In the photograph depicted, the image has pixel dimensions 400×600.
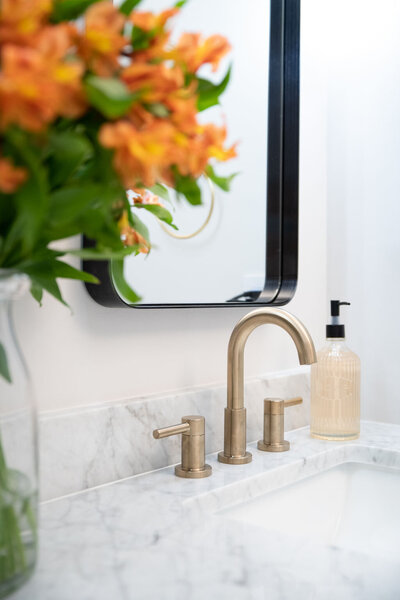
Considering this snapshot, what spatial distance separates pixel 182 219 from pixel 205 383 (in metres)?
0.27

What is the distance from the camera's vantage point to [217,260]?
1.03 metres

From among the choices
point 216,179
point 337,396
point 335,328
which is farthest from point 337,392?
point 216,179

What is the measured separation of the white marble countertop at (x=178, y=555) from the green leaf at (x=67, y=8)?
1.45ft

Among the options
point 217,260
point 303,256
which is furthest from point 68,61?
point 303,256

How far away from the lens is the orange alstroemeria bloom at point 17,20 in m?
0.36

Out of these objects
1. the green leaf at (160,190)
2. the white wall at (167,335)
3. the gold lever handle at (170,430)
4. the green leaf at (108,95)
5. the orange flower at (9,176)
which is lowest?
the gold lever handle at (170,430)

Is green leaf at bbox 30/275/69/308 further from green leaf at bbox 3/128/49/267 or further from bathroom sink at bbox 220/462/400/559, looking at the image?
bathroom sink at bbox 220/462/400/559

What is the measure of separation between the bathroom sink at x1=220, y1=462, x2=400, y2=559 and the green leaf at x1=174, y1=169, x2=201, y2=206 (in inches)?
17.5

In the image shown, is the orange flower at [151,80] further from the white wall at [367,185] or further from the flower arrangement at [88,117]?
the white wall at [367,185]

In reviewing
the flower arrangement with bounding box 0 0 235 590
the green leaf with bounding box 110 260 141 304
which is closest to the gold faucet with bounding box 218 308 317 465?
the green leaf with bounding box 110 260 141 304

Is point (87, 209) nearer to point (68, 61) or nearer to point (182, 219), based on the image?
point (68, 61)

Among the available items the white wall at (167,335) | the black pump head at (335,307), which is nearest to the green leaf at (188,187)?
the white wall at (167,335)

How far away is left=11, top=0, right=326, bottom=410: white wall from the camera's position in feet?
2.56

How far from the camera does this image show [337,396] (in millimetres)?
1057
